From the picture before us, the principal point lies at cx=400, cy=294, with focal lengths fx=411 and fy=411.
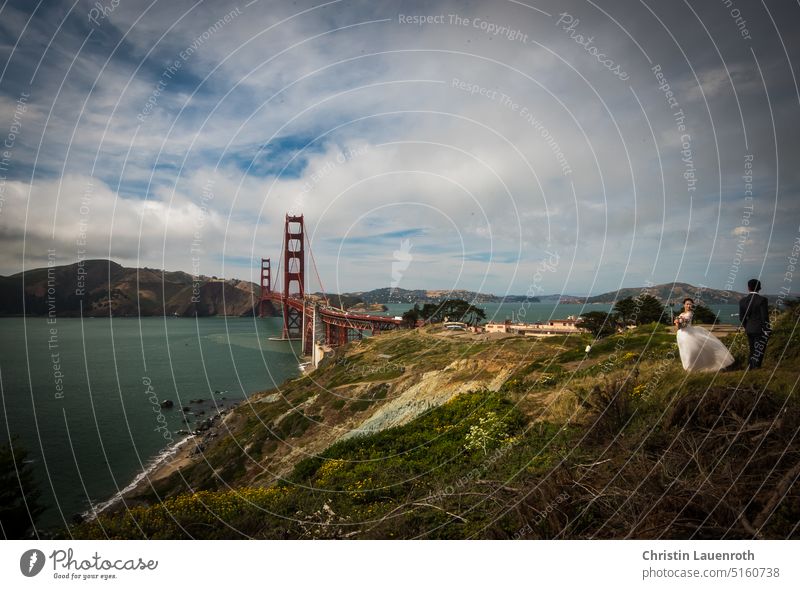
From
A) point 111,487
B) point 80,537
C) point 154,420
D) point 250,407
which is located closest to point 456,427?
point 80,537

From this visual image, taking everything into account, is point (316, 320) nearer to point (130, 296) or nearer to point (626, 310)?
point (626, 310)

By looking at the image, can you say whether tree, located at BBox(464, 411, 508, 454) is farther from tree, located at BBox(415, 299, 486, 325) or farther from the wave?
tree, located at BBox(415, 299, 486, 325)

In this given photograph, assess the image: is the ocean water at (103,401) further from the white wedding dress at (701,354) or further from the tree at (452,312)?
the tree at (452,312)

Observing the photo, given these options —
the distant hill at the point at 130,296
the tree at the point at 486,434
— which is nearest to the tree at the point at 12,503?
the tree at the point at 486,434

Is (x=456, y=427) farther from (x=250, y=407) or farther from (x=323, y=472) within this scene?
(x=250, y=407)

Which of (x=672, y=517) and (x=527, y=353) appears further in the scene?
(x=527, y=353)

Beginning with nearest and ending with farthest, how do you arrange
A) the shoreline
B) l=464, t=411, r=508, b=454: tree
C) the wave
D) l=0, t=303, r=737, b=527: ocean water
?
l=464, t=411, r=508, b=454: tree < the wave < the shoreline < l=0, t=303, r=737, b=527: ocean water

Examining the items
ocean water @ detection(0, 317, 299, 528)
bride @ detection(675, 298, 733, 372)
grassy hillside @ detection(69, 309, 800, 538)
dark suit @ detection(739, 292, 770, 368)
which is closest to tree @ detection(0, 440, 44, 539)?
ocean water @ detection(0, 317, 299, 528)
